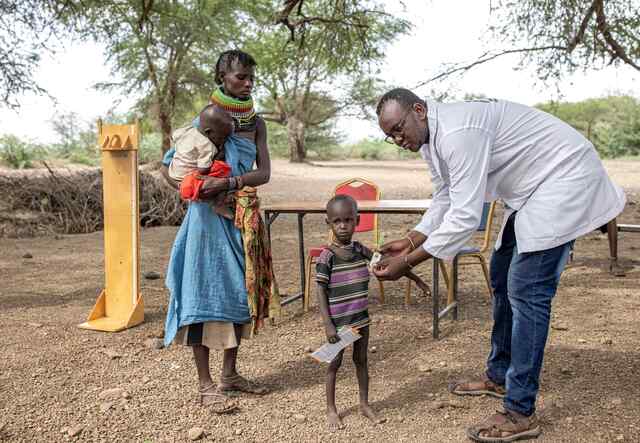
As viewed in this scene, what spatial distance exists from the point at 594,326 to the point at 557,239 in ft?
7.40

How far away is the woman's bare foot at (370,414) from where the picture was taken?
301 cm

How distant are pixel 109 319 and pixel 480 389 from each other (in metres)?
2.87

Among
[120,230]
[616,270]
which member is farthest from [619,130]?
[120,230]

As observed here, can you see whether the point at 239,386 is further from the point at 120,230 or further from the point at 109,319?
the point at 120,230

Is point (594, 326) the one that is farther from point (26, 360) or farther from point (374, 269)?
point (26, 360)

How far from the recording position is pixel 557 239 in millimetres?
2607

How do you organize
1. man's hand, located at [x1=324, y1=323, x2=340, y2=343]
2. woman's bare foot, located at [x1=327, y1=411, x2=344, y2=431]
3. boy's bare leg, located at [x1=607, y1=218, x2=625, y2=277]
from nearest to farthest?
man's hand, located at [x1=324, y1=323, x2=340, y2=343], woman's bare foot, located at [x1=327, y1=411, x2=344, y2=431], boy's bare leg, located at [x1=607, y1=218, x2=625, y2=277]

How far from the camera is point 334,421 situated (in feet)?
9.83

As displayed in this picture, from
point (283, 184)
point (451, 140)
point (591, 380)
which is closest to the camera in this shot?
point (451, 140)

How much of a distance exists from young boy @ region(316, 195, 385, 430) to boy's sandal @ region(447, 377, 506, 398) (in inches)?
21.4

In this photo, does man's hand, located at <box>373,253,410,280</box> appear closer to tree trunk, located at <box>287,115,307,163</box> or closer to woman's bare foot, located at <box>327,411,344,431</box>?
woman's bare foot, located at <box>327,411,344,431</box>

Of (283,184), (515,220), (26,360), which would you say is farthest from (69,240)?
(283,184)

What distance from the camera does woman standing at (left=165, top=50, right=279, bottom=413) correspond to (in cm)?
313

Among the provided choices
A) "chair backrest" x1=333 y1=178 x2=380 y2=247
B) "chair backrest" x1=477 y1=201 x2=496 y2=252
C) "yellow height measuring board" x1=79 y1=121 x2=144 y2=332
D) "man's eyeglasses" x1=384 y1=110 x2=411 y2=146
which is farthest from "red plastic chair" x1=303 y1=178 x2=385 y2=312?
"man's eyeglasses" x1=384 y1=110 x2=411 y2=146
